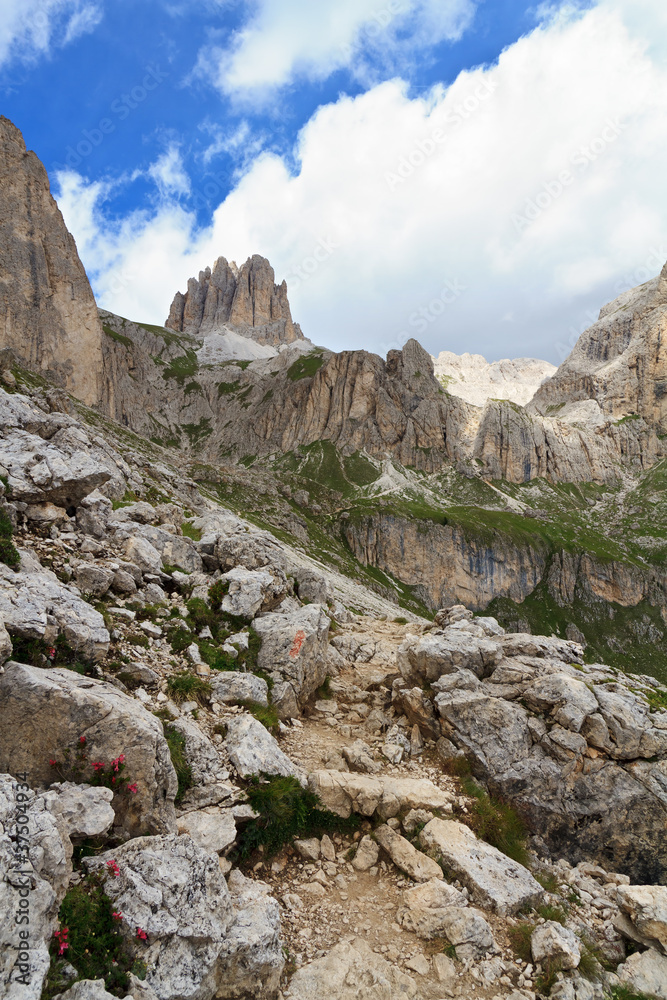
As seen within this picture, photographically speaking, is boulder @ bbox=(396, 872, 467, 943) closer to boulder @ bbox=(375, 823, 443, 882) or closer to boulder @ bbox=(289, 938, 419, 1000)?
boulder @ bbox=(375, 823, 443, 882)

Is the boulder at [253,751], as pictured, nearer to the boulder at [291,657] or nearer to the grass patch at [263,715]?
the grass patch at [263,715]

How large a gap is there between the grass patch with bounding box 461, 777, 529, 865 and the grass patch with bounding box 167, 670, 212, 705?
A: 26.6 feet

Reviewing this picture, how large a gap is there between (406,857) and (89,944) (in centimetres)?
709

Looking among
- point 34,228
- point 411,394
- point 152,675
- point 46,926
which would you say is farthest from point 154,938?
point 411,394

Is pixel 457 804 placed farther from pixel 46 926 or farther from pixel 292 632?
pixel 46 926

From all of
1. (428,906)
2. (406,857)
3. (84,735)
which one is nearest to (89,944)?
(84,735)

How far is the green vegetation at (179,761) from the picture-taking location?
982 centimetres

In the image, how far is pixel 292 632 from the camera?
1694cm

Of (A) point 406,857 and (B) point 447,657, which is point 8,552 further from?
(B) point 447,657

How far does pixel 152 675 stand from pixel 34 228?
145866mm

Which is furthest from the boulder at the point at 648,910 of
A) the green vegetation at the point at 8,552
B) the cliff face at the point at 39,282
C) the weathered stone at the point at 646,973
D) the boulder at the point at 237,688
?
the cliff face at the point at 39,282

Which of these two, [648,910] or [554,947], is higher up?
[648,910]

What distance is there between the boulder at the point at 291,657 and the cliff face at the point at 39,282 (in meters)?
121

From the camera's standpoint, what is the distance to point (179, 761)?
10.0 m
